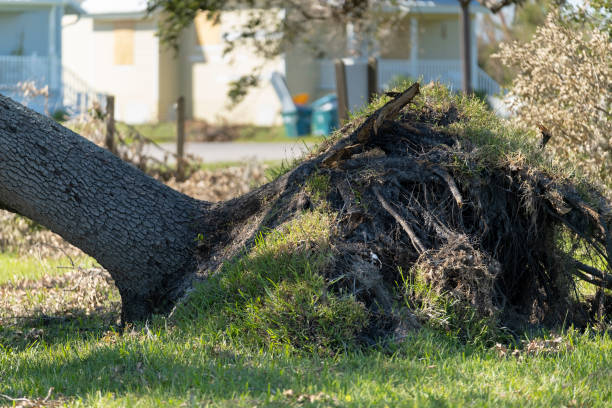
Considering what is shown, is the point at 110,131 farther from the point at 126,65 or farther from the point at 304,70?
the point at 126,65

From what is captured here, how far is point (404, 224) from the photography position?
5.11 m

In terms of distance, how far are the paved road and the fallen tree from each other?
1217 cm

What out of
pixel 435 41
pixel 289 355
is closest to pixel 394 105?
pixel 289 355

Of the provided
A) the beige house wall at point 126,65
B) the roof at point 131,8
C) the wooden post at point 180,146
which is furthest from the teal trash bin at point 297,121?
the wooden post at point 180,146

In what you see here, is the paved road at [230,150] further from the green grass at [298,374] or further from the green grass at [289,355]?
the green grass at [298,374]

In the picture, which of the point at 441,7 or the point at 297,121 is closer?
the point at 297,121

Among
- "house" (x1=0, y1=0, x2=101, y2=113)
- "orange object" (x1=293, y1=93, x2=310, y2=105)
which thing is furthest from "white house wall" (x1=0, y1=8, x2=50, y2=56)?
"orange object" (x1=293, y1=93, x2=310, y2=105)

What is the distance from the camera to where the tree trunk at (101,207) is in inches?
209

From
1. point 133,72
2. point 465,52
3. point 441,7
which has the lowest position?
point 465,52

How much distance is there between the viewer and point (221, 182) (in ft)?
38.6

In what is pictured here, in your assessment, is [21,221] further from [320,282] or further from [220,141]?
[220,141]

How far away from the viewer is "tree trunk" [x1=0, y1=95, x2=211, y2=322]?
5.32 meters

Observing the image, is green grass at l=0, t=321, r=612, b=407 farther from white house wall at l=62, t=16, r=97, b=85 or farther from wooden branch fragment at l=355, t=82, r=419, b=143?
white house wall at l=62, t=16, r=97, b=85

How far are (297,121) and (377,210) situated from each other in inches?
827
